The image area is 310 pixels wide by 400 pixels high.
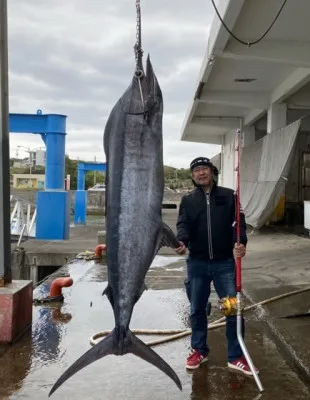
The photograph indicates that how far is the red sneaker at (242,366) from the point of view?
14.2ft

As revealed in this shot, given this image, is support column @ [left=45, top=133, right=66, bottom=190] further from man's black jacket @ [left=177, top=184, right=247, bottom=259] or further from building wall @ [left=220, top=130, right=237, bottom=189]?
man's black jacket @ [left=177, top=184, right=247, bottom=259]

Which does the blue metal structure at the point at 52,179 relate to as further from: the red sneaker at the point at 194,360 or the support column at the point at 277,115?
the red sneaker at the point at 194,360

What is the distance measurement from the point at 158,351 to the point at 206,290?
3.28 feet

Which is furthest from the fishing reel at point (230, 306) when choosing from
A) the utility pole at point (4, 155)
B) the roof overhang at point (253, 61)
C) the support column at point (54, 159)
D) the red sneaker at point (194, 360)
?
the support column at point (54, 159)

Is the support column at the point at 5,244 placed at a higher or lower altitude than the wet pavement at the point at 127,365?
higher

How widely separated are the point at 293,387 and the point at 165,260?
23.5 ft

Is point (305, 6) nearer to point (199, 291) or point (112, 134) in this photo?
point (199, 291)

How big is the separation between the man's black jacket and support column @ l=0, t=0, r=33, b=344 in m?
2.01

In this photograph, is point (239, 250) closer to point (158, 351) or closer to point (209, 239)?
point (209, 239)

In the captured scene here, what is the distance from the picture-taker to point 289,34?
10.1m

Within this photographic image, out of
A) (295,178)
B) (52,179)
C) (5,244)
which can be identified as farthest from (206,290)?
(295,178)

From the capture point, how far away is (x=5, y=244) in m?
5.36

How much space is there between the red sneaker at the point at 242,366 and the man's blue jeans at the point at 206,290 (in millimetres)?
34

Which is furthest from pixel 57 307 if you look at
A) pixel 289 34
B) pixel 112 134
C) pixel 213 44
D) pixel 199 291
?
pixel 289 34
